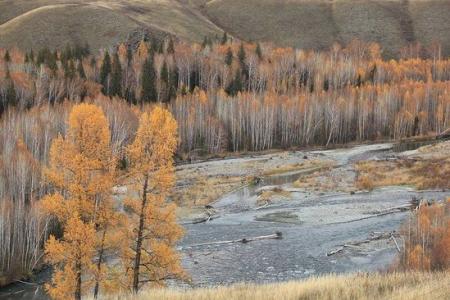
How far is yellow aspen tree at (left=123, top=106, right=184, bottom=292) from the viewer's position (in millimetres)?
28109

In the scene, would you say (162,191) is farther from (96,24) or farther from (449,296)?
(96,24)

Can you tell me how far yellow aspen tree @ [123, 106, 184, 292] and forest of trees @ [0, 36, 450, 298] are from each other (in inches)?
2.6

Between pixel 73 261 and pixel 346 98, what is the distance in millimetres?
97002

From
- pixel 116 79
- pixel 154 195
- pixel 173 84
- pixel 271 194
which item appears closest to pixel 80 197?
pixel 154 195

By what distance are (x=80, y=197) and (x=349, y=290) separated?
15.5 meters

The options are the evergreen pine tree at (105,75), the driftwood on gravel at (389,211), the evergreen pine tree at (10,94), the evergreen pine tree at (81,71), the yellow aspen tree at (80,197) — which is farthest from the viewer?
the evergreen pine tree at (105,75)

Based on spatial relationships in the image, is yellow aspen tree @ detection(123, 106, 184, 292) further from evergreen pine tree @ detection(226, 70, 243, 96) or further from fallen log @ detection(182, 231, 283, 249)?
evergreen pine tree @ detection(226, 70, 243, 96)

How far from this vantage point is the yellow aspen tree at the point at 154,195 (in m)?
28.1

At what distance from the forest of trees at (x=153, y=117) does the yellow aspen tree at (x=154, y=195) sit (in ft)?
0.22

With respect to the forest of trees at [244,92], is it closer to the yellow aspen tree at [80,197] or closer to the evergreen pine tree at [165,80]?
the evergreen pine tree at [165,80]

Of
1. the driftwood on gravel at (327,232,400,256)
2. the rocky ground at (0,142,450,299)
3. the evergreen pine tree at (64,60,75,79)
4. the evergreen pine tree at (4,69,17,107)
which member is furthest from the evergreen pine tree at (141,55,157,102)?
the driftwood on gravel at (327,232,400,256)

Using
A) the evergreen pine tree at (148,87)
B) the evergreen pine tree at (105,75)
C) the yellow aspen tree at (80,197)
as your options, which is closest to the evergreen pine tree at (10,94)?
the evergreen pine tree at (105,75)

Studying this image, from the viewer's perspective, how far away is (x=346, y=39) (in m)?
197

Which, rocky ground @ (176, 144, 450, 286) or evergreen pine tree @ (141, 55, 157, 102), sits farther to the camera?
evergreen pine tree @ (141, 55, 157, 102)
